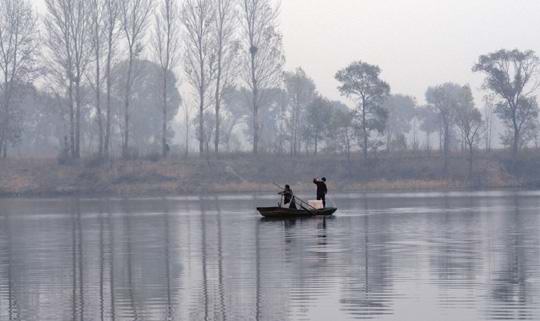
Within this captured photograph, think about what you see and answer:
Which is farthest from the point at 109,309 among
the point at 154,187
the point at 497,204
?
the point at 154,187

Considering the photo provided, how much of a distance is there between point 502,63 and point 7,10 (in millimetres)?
47391

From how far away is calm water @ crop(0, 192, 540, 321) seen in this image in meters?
16.4

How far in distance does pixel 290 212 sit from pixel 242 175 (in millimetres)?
46557

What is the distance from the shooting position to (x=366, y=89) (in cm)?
9556

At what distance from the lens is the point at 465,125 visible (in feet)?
328

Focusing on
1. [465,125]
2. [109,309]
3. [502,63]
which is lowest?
[109,309]

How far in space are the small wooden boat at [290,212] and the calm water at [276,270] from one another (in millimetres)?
1569

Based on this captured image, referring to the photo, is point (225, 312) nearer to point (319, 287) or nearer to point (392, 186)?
point (319, 287)

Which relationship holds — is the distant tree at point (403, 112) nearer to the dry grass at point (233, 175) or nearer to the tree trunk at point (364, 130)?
the tree trunk at point (364, 130)

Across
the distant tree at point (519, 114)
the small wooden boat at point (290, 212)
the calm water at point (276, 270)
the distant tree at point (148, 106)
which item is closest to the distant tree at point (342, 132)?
the distant tree at point (519, 114)

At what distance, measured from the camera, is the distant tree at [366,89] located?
95625 millimetres

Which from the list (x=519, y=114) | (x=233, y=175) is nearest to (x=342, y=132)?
(x=233, y=175)

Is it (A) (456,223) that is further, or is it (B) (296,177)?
(B) (296,177)

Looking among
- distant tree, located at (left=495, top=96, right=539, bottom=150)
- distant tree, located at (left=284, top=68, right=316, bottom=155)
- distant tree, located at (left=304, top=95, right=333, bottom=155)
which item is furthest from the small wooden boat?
distant tree, located at (left=284, top=68, right=316, bottom=155)
